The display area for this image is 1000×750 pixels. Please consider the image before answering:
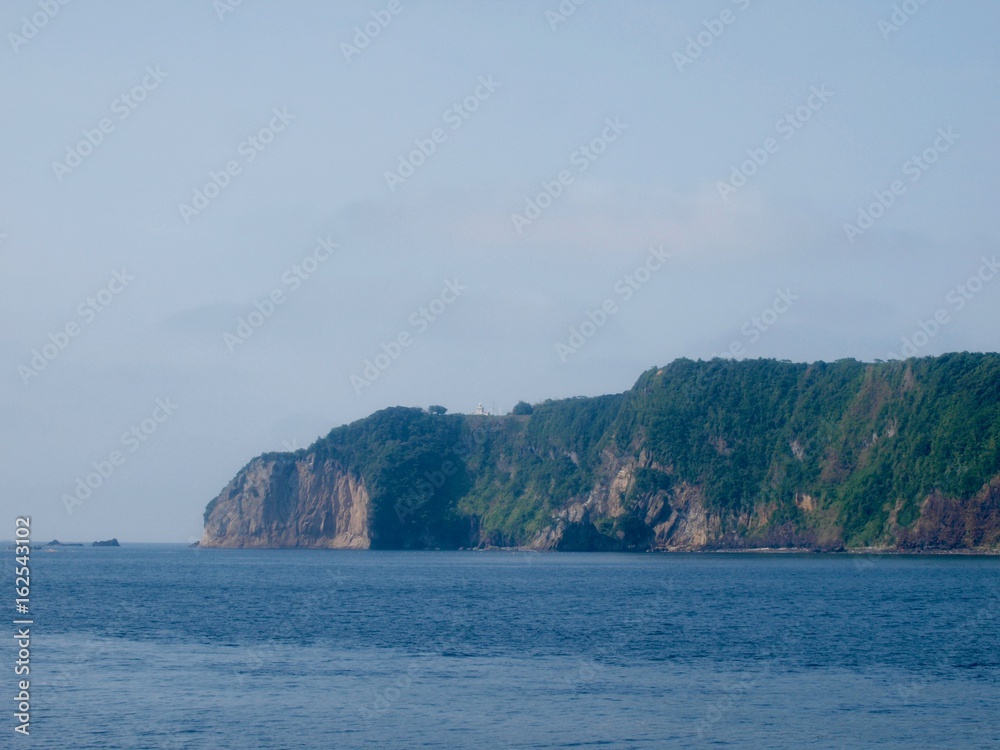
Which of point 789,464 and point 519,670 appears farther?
point 789,464

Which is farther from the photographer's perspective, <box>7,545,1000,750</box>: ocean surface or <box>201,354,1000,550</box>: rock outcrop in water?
<box>201,354,1000,550</box>: rock outcrop in water

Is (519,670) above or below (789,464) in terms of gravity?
below

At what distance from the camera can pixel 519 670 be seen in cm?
3888

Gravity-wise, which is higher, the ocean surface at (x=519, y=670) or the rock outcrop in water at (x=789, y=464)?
the rock outcrop in water at (x=789, y=464)

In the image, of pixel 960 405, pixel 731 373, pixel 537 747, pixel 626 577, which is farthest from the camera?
pixel 731 373

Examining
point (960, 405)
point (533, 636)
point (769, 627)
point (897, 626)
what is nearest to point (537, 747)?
point (533, 636)

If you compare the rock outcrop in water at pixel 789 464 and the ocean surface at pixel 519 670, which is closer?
the ocean surface at pixel 519 670

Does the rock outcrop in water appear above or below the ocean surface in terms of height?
above

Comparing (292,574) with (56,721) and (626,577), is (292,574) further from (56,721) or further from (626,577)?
(56,721)

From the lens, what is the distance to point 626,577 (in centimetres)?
9756

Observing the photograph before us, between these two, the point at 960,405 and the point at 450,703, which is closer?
the point at 450,703

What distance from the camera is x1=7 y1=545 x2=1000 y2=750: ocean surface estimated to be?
2909cm

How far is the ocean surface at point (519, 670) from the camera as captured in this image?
29094 millimetres

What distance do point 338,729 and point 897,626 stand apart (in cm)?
3255
